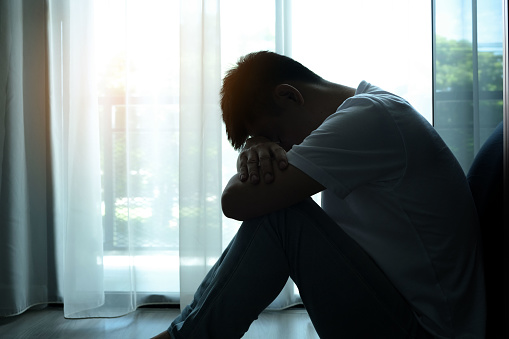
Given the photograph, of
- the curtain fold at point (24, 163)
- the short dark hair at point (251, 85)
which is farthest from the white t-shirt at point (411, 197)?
the curtain fold at point (24, 163)

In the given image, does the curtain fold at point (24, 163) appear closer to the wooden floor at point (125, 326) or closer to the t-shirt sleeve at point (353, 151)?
the wooden floor at point (125, 326)

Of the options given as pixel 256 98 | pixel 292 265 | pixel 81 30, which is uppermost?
pixel 81 30

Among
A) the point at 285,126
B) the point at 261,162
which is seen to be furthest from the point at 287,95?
the point at 261,162

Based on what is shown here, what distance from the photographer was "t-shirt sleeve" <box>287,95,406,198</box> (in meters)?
0.87

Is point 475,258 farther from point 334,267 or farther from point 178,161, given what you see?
point 178,161

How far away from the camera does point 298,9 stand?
1.96 meters

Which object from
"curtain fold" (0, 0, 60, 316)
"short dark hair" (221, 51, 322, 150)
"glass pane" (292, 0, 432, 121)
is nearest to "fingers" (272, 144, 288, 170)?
"short dark hair" (221, 51, 322, 150)

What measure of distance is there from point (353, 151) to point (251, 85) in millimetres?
368

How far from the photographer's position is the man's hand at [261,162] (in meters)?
0.92

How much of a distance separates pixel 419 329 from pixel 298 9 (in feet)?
4.53

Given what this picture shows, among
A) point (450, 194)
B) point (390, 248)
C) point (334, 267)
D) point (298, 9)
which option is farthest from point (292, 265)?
point (298, 9)

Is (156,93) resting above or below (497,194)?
above

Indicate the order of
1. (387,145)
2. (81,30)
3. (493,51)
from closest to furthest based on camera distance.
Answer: (387,145) → (493,51) → (81,30)

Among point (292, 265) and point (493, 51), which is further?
point (493, 51)
